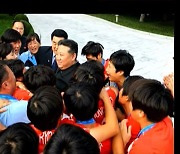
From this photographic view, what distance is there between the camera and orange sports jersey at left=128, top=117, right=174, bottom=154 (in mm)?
1134

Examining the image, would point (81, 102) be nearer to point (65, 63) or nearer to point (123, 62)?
point (123, 62)

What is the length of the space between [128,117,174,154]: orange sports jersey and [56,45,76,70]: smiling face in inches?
61.3

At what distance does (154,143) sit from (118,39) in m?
10.4

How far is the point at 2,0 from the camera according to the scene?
433 mm

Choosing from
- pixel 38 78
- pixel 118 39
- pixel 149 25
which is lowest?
pixel 118 39

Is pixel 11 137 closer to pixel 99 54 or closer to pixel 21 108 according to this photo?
pixel 21 108

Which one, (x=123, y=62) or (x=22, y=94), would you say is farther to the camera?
(x=123, y=62)

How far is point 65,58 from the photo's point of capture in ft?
8.82

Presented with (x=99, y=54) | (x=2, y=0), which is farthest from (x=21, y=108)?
(x=99, y=54)

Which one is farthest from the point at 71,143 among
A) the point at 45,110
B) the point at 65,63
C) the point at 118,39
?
the point at 118,39

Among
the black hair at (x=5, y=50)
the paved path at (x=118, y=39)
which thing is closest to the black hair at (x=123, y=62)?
the black hair at (x=5, y=50)

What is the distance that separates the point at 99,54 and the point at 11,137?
2081mm

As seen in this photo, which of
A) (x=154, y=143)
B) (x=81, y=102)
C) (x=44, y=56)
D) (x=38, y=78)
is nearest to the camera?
(x=154, y=143)

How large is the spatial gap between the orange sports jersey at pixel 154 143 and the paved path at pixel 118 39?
5635 mm
